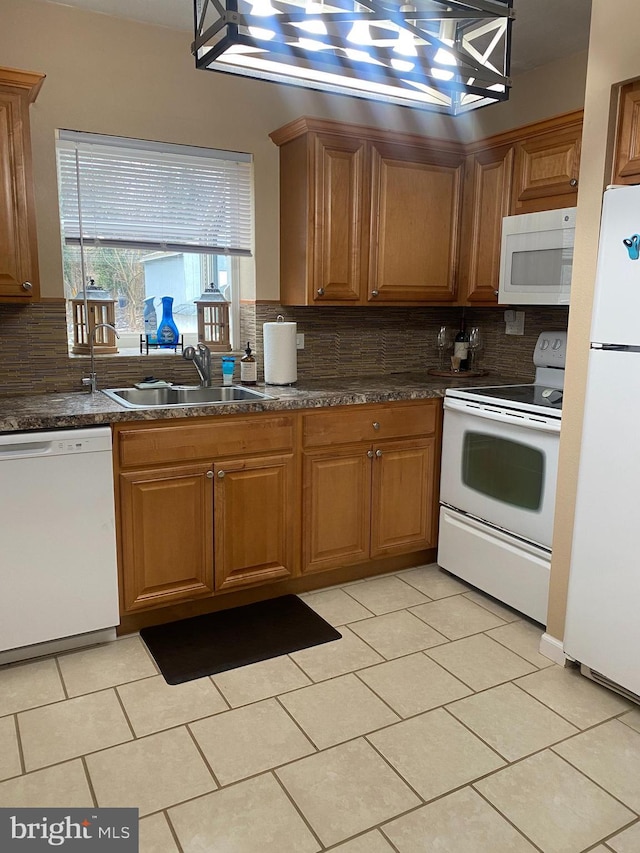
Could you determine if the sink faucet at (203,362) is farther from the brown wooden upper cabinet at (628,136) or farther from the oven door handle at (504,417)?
the brown wooden upper cabinet at (628,136)

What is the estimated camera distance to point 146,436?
2.62m

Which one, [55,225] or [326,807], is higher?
[55,225]

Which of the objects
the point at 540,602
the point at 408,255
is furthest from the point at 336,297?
the point at 540,602

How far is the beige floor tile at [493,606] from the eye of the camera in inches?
118

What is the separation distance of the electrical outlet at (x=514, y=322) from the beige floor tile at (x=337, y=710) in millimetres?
2205

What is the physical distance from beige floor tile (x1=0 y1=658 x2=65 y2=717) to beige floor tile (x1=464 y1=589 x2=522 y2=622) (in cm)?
181

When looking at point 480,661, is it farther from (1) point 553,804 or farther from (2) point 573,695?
(1) point 553,804

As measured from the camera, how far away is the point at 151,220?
325 centimetres

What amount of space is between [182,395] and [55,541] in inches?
40.0

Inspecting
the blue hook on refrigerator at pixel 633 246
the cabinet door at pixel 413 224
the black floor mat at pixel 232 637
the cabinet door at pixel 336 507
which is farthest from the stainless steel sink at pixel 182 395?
the blue hook on refrigerator at pixel 633 246

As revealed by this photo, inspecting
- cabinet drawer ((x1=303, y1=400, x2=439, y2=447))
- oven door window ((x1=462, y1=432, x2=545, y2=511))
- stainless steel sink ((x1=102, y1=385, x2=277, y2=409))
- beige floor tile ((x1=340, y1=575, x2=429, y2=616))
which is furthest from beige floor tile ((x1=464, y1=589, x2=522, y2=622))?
stainless steel sink ((x1=102, y1=385, x2=277, y2=409))

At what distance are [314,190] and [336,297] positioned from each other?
1.70 feet

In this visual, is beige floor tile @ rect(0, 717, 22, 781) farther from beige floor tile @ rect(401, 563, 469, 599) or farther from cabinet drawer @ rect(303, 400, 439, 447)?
beige floor tile @ rect(401, 563, 469, 599)

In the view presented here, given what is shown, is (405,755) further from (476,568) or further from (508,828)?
(476,568)
